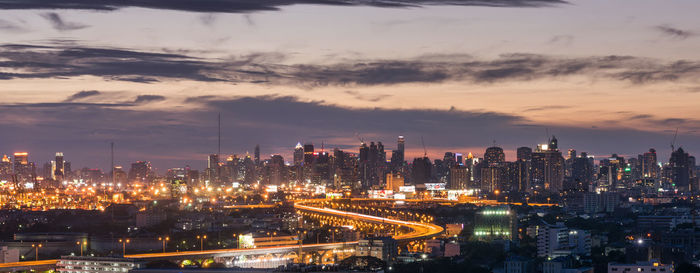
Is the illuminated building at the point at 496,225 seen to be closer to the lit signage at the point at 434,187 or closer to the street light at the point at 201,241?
the street light at the point at 201,241

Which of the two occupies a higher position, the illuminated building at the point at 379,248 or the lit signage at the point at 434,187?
the lit signage at the point at 434,187

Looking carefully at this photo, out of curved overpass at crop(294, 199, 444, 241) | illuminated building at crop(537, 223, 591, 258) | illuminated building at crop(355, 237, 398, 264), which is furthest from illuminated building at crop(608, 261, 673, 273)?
curved overpass at crop(294, 199, 444, 241)

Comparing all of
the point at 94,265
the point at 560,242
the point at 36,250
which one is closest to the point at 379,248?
the point at 560,242

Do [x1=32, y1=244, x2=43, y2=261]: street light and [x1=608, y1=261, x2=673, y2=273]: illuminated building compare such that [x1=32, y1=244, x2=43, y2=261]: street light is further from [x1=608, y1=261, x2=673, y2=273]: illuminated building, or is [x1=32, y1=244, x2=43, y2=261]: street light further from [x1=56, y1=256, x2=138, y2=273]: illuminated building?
[x1=608, y1=261, x2=673, y2=273]: illuminated building

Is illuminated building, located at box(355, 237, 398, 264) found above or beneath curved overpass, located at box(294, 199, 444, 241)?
above

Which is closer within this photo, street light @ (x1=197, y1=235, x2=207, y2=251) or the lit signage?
street light @ (x1=197, y1=235, x2=207, y2=251)

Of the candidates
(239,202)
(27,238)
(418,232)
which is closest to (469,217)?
(418,232)

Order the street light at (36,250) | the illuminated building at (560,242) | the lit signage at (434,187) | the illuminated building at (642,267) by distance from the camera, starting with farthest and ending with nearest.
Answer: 1. the lit signage at (434,187)
2. the illuminated building at (560,242)
3. the street light at (36,250)
4. the illuminated building at (642,267)

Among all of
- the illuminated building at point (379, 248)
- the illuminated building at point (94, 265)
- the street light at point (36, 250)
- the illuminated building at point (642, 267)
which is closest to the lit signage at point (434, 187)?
the street light at point (36, 250)
